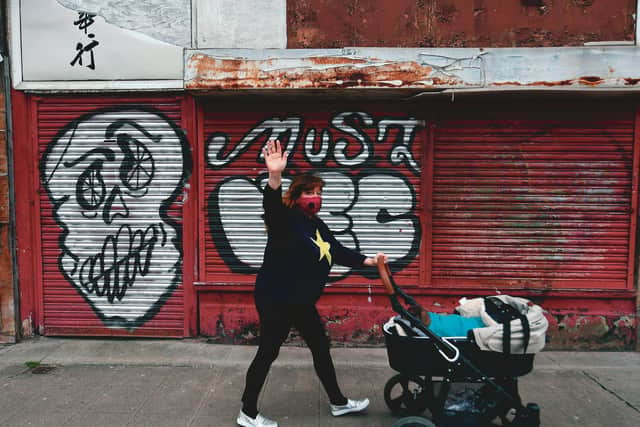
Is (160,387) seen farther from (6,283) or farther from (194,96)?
(194,96)

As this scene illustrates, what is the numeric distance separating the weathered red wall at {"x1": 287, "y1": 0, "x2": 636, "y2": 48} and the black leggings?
Result: 3251mm

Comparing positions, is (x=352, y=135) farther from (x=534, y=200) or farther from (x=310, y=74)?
(x=534, y=200)

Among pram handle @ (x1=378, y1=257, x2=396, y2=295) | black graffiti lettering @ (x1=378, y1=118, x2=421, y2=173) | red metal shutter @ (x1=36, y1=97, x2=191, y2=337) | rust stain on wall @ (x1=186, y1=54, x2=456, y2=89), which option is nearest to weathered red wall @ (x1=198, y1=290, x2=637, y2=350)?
red metal shutter @ (x1=36, y1=97, x2=191, y2=337)

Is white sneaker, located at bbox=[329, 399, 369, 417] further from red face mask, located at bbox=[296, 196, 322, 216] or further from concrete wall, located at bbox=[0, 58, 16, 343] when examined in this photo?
concrete wall, located at bbox=[0, 58, 16, 343]

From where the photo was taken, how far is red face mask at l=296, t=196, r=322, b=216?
3.87 metres

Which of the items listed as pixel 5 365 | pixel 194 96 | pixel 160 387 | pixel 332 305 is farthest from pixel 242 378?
pixel 194 96

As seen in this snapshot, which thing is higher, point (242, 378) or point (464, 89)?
point (464, 89)

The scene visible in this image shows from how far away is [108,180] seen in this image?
6129 mm

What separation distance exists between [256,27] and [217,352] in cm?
361

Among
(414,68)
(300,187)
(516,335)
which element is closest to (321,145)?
(414,68)

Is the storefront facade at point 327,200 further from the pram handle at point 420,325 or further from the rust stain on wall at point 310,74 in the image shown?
the pram handle at point 420,325

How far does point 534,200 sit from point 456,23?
2149 mm

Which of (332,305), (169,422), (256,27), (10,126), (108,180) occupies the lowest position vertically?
(169,422)

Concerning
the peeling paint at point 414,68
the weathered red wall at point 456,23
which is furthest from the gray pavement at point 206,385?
the weathered red wall at point 456,23
